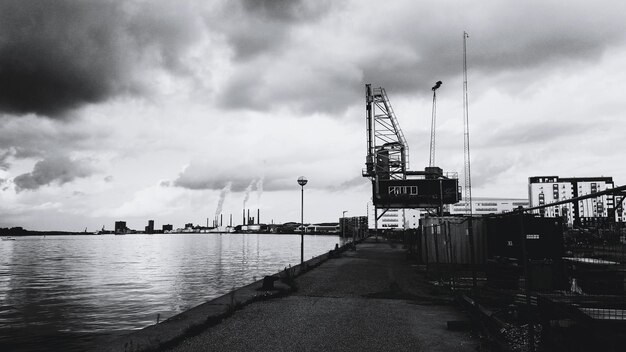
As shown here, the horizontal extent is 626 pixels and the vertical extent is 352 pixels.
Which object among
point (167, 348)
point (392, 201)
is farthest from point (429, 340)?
point (392, 201)

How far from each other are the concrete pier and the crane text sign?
131 feet

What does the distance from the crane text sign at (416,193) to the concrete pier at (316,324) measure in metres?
39.8

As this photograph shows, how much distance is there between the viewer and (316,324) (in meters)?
9.09

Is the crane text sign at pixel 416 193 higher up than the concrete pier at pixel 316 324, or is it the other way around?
the crane text sign at pixel 416 193

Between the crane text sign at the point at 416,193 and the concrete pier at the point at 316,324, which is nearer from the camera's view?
the concrete pier at the point at 316,324

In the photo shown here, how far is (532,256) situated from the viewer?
1842 centimetres

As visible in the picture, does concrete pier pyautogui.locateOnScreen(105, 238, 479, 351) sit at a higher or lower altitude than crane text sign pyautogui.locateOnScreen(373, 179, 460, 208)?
lower

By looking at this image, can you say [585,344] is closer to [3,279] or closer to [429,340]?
[429,340]

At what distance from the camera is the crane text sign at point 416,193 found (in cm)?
5259

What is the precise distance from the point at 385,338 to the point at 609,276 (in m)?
4.61

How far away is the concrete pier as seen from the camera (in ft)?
24.6

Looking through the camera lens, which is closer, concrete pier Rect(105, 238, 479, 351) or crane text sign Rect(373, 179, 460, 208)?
concrete pier Rect(105, 238, 479, 351)

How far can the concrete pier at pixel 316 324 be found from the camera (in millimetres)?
7488

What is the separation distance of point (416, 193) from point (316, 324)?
151ft
